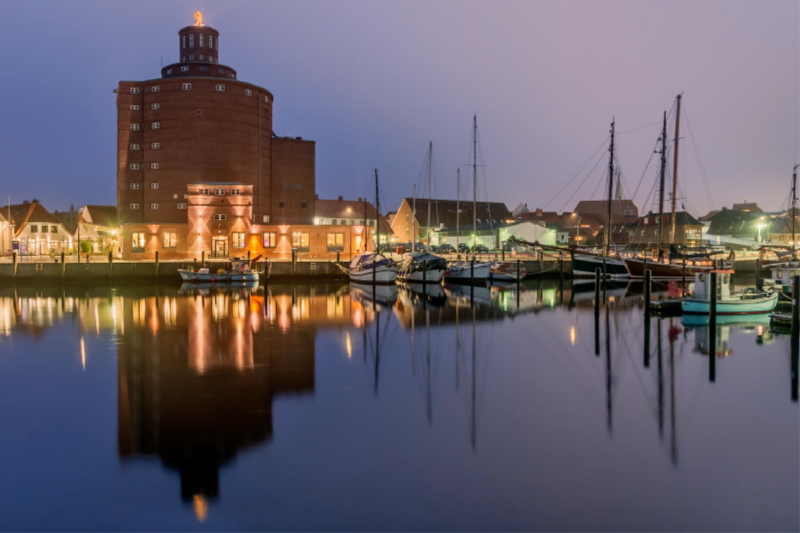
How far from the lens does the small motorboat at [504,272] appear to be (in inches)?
2044

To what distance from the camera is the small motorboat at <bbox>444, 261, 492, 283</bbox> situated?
49812 mm

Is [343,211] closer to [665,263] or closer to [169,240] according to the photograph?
[169,240]

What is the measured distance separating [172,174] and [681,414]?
189 ft

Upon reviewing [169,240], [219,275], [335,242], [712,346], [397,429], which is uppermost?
[169,240]

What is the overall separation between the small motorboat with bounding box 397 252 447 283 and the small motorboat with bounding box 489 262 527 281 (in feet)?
18.2

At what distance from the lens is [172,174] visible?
196 ft

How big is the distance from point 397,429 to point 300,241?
1836 inches

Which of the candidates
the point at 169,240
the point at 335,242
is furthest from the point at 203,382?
the point at 169,240

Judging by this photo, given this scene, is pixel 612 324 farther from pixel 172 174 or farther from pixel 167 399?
pixel 172 174

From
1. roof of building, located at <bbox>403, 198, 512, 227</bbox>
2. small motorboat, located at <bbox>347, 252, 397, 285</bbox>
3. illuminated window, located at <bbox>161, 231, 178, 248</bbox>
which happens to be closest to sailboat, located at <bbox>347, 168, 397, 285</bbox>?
small motorboat, located at <bbox>347, 252, 397, 285</bbox>

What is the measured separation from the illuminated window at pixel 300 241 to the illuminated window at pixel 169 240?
39.5ft

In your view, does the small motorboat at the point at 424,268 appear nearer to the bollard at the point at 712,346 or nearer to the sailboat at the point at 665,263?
the sailboat at the point at 665,263

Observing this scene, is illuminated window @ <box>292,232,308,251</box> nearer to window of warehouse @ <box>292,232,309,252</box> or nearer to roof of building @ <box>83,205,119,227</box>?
window of warehouse @ <box>292,232,309,252</box>

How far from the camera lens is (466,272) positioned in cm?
4981
